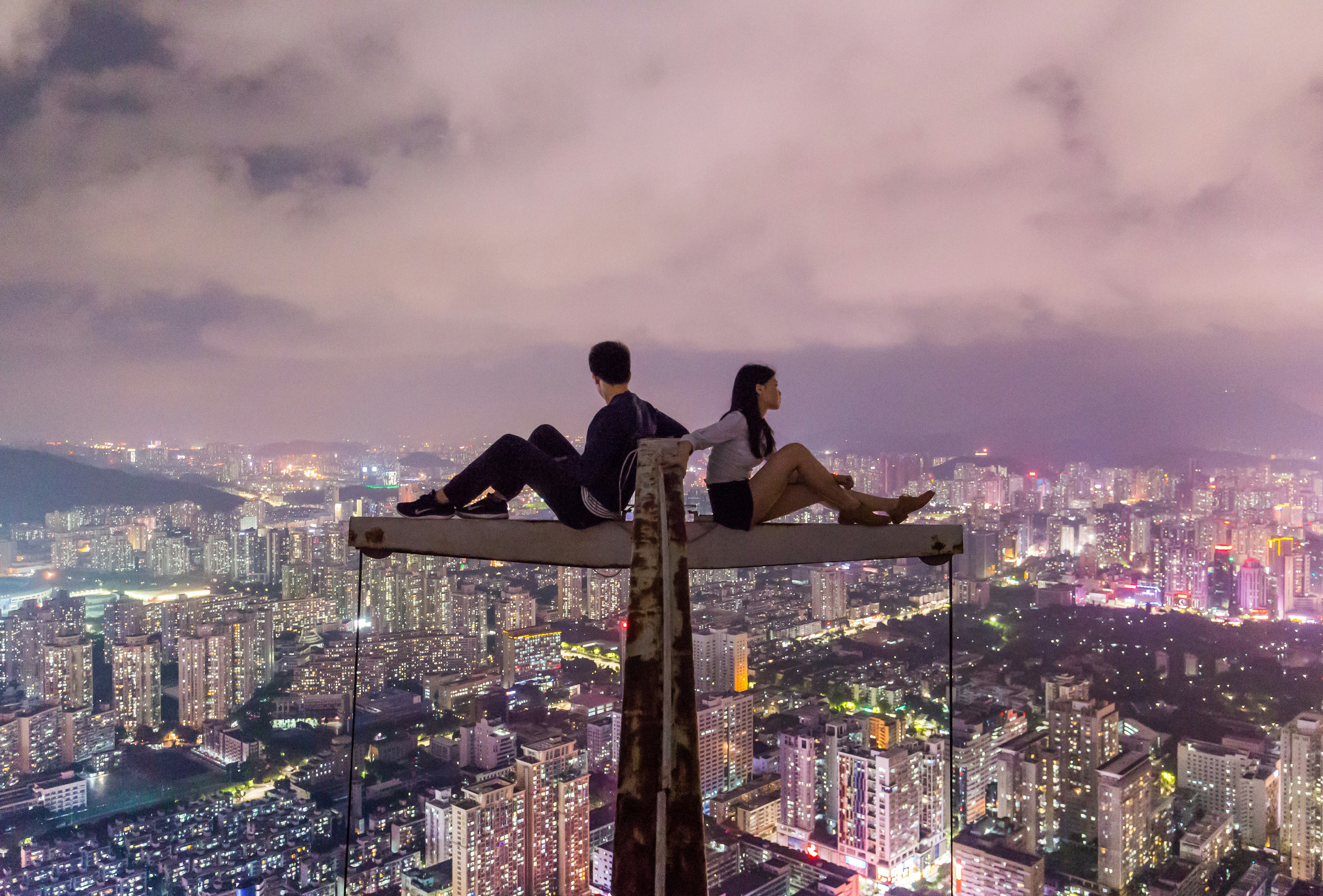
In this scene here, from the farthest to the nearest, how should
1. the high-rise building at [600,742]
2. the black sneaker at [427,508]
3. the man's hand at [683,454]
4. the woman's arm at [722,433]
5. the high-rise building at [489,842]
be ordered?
the high-rise building at [489,842]
the high-rise building at [600,742]
the black sneaker at [427,508]
the woman's arm at [722,433]
the man's hand at [683,454]

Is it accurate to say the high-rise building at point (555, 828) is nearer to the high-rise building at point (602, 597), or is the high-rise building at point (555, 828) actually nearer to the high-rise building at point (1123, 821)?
the high-rise building at point (602, 597)

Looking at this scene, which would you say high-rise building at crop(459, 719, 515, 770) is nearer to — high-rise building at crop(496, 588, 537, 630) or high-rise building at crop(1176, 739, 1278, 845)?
high-rise building at crop(496, 588, 537, 630)

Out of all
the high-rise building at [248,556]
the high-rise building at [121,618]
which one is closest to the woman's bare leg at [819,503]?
the high-rise building at [121,618]

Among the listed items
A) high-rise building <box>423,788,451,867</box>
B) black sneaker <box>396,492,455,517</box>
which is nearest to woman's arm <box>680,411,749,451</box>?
black sneaker <box>396,492,455,517</box>

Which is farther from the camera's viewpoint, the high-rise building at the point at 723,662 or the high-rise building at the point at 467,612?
the high-rise building at the point at 467,612

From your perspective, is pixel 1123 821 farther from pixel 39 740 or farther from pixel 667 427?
pixel 39 740

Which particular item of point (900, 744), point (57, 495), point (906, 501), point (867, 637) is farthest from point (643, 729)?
point (57, 495)

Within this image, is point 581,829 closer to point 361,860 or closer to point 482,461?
point 361,860
